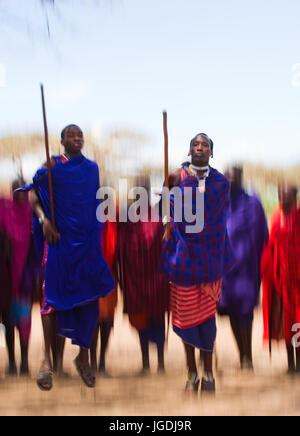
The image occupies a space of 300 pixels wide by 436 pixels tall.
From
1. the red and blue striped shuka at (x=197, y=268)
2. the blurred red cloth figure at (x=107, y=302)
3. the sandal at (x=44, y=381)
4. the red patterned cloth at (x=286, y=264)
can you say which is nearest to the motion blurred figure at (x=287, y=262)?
the red patterned cloth at (x=286, y=264)

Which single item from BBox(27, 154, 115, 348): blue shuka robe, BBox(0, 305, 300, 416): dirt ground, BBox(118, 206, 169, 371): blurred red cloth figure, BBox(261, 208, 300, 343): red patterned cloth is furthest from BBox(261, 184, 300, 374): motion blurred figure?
BBox(27, 154, 115, 348): blue shuka robe

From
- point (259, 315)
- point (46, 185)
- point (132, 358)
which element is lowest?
point (259, 315)

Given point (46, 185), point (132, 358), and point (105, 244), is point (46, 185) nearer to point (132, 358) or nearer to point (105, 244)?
point (105, 244)

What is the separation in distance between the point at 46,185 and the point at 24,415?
184cm

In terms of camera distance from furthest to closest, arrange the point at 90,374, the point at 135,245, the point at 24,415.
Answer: the point at 135,245 < the point at 90,374 < the point at 24,415

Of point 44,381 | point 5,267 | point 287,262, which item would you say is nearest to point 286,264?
point 287,262

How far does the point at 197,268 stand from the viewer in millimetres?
4918

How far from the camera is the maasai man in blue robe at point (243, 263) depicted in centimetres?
574

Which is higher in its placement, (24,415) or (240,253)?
(240,253)

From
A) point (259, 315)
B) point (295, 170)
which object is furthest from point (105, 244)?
point (295, 170)

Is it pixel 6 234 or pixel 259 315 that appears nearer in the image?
pixel 6 234

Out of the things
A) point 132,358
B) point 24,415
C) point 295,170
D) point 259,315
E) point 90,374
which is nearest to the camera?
point 24,415

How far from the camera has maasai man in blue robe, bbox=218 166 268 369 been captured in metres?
5.74

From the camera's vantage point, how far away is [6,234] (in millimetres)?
5773
